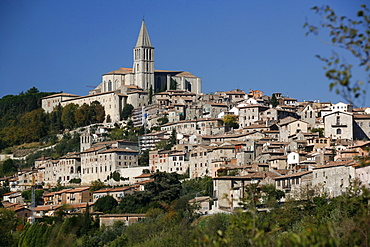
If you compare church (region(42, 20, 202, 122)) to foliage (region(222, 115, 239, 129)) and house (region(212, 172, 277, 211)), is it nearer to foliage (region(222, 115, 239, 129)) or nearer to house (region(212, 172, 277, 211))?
foliage (region(222, 115, 239, 129))

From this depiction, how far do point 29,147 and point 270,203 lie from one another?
188 ft

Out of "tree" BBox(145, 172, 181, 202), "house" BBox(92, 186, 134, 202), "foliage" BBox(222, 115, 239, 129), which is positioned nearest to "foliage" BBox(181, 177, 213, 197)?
"tree" BBox(145, 172, 181, 202)

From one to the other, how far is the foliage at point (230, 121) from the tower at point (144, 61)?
25.6 m

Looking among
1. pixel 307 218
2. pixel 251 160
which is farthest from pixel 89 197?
pixel 307 218

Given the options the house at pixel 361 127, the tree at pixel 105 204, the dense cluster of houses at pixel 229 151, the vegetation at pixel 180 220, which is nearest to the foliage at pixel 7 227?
the vegetation at pixel 180 220

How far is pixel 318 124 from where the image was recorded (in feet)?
215

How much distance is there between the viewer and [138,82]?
98.9m

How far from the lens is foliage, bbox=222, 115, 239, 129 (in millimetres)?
73188

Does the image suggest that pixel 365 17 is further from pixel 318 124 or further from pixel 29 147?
pixel 29 147

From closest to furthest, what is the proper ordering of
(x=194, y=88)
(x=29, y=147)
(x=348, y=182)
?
(x=348, y=182) < (x=29, y=147) < (x=194, y=88)

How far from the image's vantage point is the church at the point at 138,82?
9581cm

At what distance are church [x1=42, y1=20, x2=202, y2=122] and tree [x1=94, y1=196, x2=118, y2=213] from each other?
118ft

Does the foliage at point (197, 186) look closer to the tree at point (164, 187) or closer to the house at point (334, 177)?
the tree at point (164, 187)

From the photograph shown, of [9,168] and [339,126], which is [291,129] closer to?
[339,126]
